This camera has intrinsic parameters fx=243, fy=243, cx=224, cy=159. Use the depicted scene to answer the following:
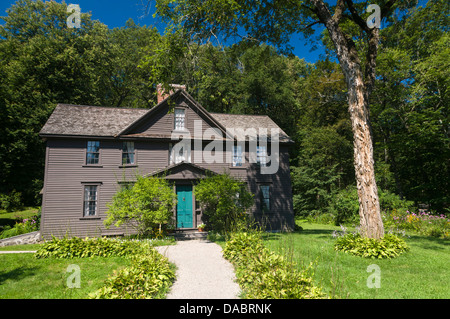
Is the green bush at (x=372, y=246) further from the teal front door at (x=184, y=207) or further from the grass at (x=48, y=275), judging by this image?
the teal front door at (x=184, y=207)

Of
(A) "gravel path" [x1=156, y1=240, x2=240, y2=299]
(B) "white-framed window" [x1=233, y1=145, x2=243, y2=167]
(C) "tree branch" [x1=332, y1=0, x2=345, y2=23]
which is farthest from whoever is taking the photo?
(B) "white-framed window" [x1=233, y1=145, x2=243, y2=167]

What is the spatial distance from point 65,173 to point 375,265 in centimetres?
1637

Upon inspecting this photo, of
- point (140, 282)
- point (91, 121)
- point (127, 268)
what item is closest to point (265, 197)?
point (127, 268)

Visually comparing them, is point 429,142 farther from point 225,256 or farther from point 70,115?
point 70,115

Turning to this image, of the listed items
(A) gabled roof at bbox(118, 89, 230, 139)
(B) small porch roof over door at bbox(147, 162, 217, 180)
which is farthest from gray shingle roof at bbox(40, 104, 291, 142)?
(B) small porch roof over door at bbox(147, 162, 217, 180)

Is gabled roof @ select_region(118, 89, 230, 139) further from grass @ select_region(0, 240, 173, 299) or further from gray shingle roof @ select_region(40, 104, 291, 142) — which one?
grass @ select_region(0, 240, 173, 299)

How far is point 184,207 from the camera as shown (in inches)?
634

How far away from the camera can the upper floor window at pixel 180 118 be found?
17.4 m

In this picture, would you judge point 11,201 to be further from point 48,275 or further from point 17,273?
point 48,275

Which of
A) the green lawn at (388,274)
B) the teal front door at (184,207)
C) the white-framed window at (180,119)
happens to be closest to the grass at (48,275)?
the green lawn at (388,274)

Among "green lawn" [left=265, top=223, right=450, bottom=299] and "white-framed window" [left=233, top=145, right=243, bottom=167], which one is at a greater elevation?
"white-framed window" [left=233, top=145, right=243, bottom=167]

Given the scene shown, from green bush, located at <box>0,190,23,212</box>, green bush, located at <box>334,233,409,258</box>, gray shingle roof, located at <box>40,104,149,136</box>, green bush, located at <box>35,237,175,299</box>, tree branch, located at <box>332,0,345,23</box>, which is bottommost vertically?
green bush, located at <box>35,237,175,299</box>

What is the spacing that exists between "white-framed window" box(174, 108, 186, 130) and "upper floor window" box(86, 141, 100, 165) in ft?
17.3

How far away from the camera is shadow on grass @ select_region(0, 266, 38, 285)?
279 inches
